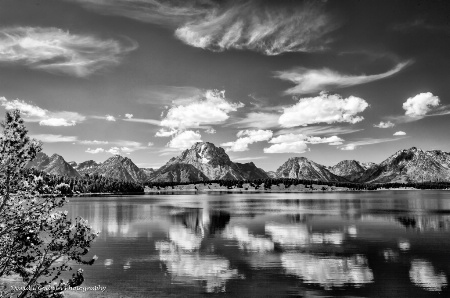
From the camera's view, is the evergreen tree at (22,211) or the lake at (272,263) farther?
the lake at (272,263)

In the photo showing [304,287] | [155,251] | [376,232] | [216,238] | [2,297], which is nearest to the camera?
[2,297]

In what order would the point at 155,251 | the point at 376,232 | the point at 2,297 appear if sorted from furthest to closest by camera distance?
the point at 376,232, the point at 155,251, the point at 2,297

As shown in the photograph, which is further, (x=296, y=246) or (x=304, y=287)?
(x=296, y=246)

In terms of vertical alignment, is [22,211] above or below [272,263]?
above

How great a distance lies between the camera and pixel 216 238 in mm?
71750

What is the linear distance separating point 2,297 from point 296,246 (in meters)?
52.7

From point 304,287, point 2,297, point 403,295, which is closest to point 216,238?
point 304,287

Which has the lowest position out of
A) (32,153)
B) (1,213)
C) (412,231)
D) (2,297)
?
(412,231)

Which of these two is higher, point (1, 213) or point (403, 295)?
point (1, 213)

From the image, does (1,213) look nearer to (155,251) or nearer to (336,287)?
(336,287)

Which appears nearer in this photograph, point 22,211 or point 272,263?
point 22,211

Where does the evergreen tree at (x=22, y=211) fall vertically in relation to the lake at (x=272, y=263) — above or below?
above

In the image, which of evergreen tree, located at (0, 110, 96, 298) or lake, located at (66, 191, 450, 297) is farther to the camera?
lake, located at (66, 191, 450, 297)

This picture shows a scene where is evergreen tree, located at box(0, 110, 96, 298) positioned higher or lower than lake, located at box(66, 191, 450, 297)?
higher
